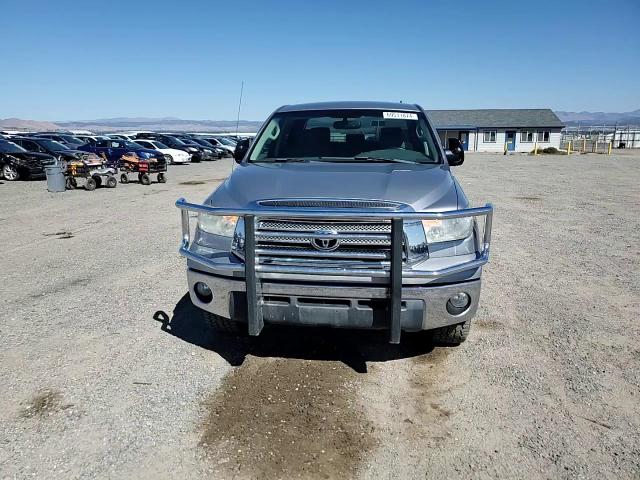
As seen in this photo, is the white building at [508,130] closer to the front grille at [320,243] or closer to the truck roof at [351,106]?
the truck roof at [351,106]

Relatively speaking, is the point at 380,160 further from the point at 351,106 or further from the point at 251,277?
the point at 251,277

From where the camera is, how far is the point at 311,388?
3.49m

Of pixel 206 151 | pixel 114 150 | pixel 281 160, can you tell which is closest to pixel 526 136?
pixel 206 151

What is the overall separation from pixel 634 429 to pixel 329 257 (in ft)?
6.78

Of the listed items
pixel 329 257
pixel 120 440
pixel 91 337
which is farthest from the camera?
pixel 91 337

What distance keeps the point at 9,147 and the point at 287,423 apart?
20738 mm

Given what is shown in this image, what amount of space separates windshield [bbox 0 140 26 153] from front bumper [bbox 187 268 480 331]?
19693 millimetres

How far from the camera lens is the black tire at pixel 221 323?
3998 mm

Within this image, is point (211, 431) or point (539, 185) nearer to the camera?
point (211, 431)

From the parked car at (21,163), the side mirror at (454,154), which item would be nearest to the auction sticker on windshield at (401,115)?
the side mirror at (454,154)

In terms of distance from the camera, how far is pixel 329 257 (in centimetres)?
327

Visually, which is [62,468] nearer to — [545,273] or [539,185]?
[545,273]

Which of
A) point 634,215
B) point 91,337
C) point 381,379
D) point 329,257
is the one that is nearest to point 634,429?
point 381,379

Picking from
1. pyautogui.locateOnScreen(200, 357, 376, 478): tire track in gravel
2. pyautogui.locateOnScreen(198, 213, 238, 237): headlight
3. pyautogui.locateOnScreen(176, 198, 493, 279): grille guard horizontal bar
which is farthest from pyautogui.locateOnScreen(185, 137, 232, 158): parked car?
pyautogui.locateOnScreen(176, 198, 493, 279): grille guard horizontal bar
